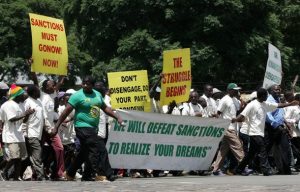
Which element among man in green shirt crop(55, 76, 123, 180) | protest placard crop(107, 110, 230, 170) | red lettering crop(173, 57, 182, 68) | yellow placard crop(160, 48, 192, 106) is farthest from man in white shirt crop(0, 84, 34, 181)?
red lettering crop(173, 57, 182, 68)

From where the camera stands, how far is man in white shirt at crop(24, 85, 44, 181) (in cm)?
1417

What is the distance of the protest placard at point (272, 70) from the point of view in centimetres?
1909

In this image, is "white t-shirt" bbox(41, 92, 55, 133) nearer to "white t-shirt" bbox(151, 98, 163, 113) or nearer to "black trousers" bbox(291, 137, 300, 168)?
"white t-shirt" bbox(151, 98, 163, 113)

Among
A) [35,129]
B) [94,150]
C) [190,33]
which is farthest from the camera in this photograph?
[190,33]

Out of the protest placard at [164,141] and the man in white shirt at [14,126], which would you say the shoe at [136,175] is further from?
the man in white shirt at [14,126]

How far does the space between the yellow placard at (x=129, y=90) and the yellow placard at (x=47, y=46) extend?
1.31 metres

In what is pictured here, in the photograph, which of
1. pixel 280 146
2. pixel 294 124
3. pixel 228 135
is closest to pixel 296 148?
pixel 294 124

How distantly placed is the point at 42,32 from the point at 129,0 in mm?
27966

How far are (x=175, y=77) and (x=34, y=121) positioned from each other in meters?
3.91

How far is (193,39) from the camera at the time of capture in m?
41.9

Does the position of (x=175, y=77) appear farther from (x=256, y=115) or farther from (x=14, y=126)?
(x=14, y=126)

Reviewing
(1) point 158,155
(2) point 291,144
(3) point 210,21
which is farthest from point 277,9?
(1) point 158,155

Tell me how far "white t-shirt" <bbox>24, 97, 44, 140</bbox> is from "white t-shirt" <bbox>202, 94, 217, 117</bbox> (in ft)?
16.5

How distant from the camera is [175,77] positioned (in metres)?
17.3
